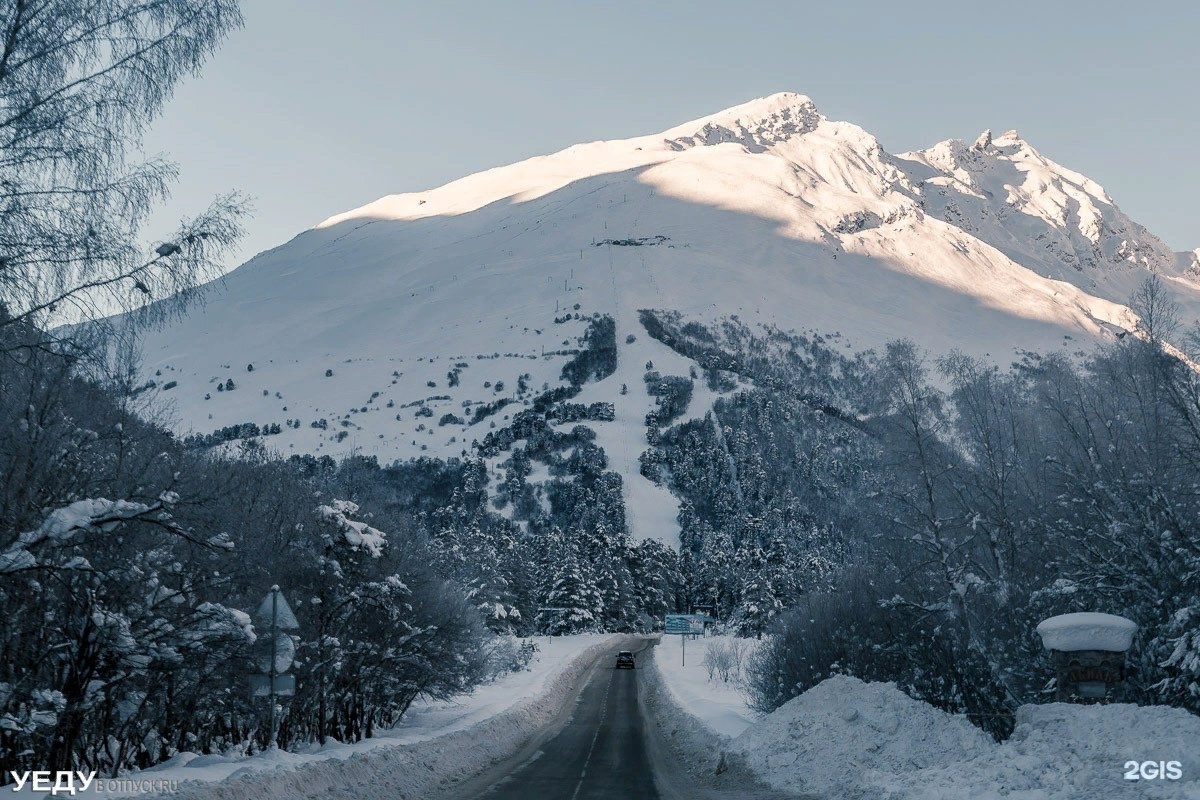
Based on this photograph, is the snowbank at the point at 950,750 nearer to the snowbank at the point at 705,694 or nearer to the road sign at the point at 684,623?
the snowbank at the point at 705,694

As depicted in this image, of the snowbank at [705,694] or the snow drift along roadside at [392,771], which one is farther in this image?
the snowbank at [705,694]

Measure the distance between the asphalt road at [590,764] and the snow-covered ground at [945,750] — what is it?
218 cm

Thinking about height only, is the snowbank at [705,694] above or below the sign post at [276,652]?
below

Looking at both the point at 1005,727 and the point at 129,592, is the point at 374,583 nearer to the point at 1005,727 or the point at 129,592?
the point at 129,592

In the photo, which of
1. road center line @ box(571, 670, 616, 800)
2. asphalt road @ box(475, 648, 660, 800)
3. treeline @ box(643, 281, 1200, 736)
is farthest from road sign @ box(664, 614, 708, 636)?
treeline @ box(643, 281, 1200, 736)

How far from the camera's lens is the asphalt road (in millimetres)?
19156

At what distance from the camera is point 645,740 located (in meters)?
32.5

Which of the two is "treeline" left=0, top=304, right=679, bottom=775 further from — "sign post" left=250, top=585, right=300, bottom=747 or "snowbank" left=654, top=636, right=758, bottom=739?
"snowbank" left=654, top=636, right=758, bottom=739

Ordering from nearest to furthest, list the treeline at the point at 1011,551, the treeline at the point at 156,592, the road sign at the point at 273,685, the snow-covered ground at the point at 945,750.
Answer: the snow-covered ground at the point at 945,750, the treeline at the point at 156,592, the road sign at the point at 273,685, the treeline at the point at 1011,551

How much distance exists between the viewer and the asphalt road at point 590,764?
19.2 metres

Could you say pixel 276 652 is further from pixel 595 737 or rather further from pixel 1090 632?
pixel 595 737

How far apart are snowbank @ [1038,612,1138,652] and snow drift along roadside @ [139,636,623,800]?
10406 mm

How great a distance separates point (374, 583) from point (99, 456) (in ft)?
27.4

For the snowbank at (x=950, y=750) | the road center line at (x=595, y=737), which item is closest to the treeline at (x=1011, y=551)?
the snowbank at (x=950, y=750)
